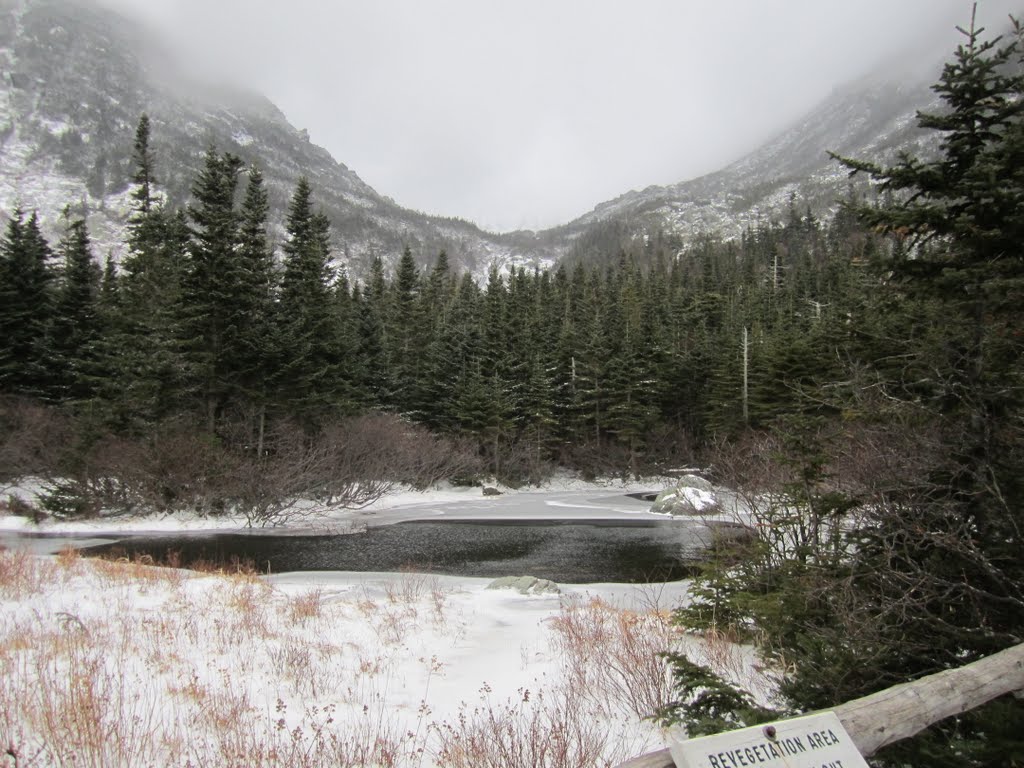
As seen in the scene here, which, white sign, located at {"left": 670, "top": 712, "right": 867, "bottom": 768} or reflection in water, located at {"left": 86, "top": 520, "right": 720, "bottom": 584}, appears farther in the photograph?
reflection in water, located at {"left": 86, "top": 520, "right": 720, "bottom": 584}

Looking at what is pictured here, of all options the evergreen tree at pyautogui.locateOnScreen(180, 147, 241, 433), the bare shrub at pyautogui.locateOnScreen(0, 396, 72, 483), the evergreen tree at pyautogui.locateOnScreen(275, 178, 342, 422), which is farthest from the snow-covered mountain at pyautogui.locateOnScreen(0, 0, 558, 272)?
the bare shrub at pyautogui.locateOnScreen(0, 396, 72, 483)

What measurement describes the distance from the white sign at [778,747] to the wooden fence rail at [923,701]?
508 mm

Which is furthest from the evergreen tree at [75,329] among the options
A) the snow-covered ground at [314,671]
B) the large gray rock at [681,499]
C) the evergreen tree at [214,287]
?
the large gray rock at [681,499]

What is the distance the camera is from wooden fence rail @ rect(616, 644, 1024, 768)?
124 inches

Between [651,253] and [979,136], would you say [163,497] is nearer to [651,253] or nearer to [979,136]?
[979,136]

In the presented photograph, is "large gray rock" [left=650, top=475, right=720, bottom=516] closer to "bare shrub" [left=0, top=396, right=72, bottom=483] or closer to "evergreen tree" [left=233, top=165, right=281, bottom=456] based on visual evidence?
"evergreen tree" [left=233, top=165, right=281, bottom=456]

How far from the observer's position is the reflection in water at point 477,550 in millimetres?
19297

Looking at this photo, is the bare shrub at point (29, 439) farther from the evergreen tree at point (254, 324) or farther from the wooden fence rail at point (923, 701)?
the wooden fence rail at point (923, 701)

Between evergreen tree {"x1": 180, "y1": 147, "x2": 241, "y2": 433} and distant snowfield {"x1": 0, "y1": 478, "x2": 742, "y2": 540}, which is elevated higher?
evergreen tree {"x1": 180, "y1": 147, "x2": 241, "y2": 433}

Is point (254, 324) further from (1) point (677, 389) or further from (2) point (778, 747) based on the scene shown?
(1) point (677, 389)

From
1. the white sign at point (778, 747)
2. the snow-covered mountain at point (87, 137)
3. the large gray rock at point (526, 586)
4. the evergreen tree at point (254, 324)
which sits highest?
the snow-covered mountain at point (87, 137)

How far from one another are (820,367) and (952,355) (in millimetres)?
41135

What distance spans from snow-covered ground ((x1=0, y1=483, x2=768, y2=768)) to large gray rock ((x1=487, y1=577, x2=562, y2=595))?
1.58 ft

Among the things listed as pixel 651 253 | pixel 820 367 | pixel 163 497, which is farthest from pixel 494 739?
pixel 651 253
